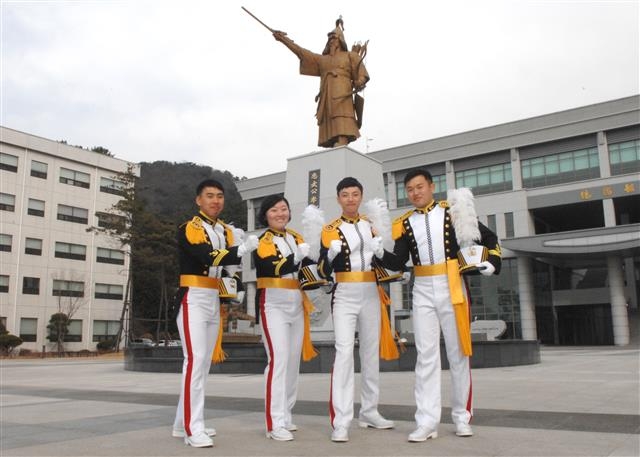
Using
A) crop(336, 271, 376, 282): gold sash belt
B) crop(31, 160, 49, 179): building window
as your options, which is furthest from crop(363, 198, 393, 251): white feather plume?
crop(31, 160, 49, 179): building window

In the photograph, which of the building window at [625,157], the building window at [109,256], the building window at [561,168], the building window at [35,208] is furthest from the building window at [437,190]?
the building window at [35,208]

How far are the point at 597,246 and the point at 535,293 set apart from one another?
7407 millimetres

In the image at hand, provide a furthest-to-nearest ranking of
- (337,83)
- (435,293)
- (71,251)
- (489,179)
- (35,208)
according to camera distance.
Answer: (71,251)
(35,208)
(489,179)
(337,83)
(435,293)

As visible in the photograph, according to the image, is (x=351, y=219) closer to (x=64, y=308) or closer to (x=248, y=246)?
(x=248, y=246)

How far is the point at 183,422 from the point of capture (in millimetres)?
4395

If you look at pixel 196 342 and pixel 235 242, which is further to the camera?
pixel 235 242

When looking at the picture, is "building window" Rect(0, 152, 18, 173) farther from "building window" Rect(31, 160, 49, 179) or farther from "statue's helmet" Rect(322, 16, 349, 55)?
"statue's helmet" Rect(322, 16, 349, 55)

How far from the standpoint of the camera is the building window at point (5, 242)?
37.4 m

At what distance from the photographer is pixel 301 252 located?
4660 millimetres

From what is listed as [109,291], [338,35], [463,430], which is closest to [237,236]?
[463,430]

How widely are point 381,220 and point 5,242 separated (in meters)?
39.1

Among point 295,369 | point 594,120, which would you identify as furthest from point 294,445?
point 594,120

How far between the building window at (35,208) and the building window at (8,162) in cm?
241

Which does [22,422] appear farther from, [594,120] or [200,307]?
[594,120]
